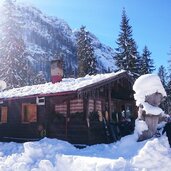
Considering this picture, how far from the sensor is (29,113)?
74.2 ft

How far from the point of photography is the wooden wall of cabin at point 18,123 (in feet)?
70.9

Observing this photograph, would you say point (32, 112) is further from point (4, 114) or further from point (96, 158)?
point (96, 158)

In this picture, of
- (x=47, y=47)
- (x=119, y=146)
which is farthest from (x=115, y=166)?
(x=47, y=47)

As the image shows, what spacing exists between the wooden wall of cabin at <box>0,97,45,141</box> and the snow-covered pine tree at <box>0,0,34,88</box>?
1275 centimetres

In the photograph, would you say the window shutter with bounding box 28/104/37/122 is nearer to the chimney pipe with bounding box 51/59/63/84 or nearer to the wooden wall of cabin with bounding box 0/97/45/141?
the wooden wall of cabin with bounding box 0/97/45/141

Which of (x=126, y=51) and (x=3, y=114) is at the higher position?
(x=126, y=51)

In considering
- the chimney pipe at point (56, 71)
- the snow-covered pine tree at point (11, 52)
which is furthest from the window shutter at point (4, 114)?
the snow-covered pine tree at point (11, 52)

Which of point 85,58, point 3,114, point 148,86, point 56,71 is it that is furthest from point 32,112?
point 85,58

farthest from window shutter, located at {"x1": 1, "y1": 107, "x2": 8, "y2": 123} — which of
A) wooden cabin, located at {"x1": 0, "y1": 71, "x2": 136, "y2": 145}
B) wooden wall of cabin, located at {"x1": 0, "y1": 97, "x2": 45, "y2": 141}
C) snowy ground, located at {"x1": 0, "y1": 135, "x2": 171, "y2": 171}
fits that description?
snowy ground, located at {"x1": 0, "y1": 135, "x2": 171, "y2": 171}

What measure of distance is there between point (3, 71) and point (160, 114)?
2275 cm

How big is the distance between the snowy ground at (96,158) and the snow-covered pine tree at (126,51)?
62.3ft

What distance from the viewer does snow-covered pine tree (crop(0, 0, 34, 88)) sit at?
3656cm

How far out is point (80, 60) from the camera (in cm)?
3931

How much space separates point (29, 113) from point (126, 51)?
56.2 ft
